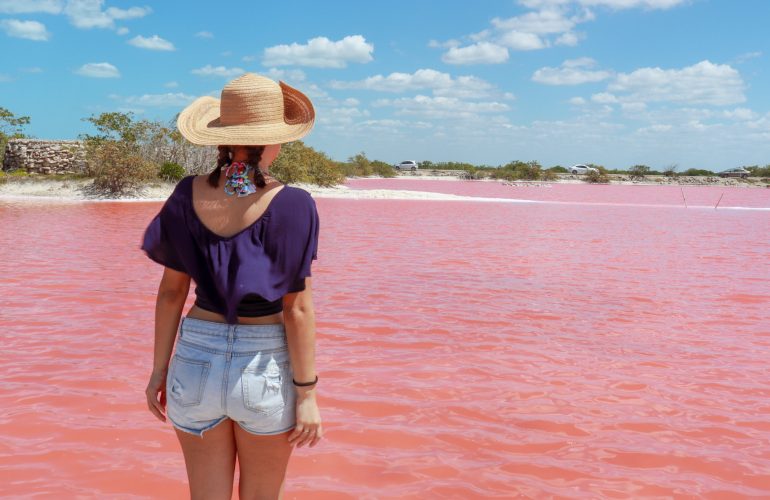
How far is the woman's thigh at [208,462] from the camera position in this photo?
91.5 inches

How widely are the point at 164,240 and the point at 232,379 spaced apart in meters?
0.53

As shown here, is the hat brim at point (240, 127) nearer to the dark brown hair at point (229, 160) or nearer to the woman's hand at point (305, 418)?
the dark brown hair at point (229, 160)

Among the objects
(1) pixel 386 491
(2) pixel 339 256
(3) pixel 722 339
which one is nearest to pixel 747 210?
(2) pixel 339 256

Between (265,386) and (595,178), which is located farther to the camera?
(595,178)

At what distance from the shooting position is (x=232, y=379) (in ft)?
7.19

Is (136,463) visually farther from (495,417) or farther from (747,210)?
(747,210)

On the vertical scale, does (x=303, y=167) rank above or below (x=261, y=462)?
above

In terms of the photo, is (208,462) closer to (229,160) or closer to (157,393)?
(157,393)

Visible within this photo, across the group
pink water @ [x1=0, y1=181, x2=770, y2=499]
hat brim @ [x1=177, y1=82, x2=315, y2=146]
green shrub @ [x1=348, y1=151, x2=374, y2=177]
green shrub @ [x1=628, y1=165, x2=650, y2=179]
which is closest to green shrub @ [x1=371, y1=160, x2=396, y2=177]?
green shrub @ [x1=348, y1=151, x2=374, y2=177]

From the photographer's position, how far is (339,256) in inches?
509

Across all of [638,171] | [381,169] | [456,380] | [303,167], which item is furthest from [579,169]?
[456,380]

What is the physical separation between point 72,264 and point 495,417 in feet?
28.4

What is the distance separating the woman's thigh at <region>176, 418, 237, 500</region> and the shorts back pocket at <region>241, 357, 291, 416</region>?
6.8 inches

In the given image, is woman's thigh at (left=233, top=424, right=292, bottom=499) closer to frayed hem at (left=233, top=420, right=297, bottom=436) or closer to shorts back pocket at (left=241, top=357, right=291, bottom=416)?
frayed hem at (left=233, top=420, right=297, bottom=436)
